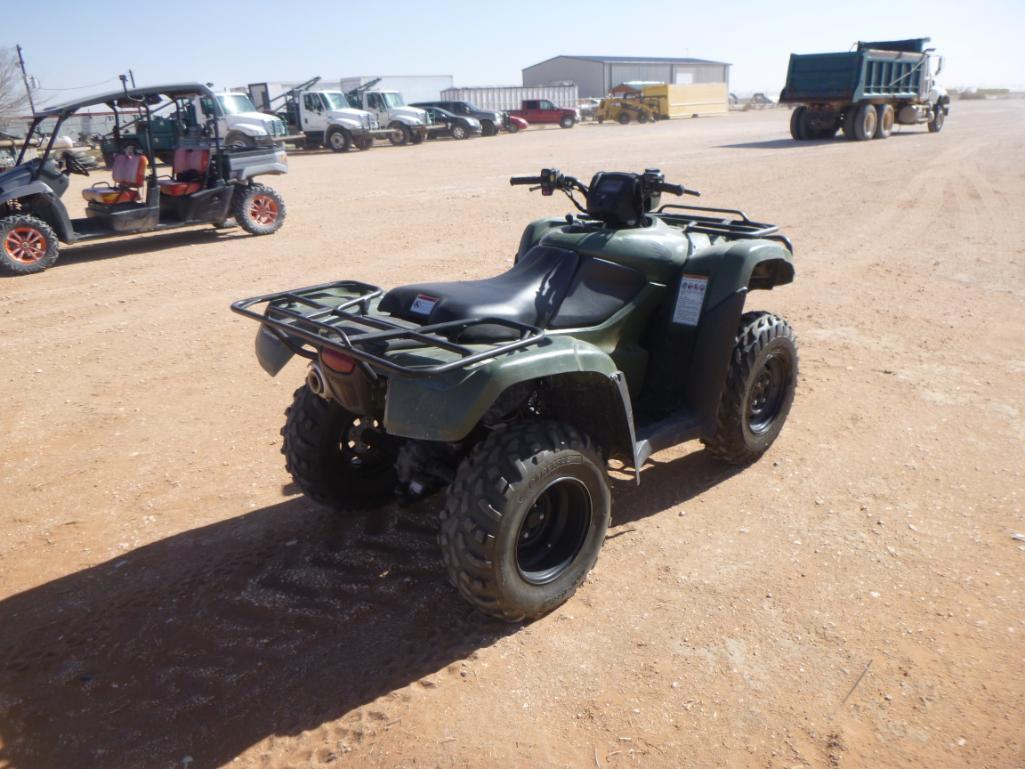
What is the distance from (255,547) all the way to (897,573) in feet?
9.09

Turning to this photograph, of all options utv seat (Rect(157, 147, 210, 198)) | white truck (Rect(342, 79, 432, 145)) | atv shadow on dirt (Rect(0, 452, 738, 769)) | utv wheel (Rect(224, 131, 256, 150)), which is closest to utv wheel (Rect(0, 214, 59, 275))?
utv seat (Rect(157, 147, 210, 198))

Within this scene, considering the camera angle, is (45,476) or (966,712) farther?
(45,476)

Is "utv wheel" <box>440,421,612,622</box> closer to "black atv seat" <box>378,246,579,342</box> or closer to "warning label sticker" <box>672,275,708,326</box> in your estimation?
"black atv seat" <box>378,246,579,342</box>

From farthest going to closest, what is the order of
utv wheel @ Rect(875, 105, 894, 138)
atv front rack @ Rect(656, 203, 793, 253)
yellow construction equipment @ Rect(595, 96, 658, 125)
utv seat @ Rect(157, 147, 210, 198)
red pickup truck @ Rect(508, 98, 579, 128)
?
yellow construction equipment @ Rect(595, 96, 658, 125) < red pickup truck @ Rect(508, 98, 579, 128) < utv wheel @ Rect(875, 105, 894, 138) < utv seat @ Rect(157, 147, 210, 198) < atv front rack @ Rect(656, 203, 793, 253)

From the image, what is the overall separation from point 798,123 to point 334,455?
2377 centimetres

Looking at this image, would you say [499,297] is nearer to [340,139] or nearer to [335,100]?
[340,139]

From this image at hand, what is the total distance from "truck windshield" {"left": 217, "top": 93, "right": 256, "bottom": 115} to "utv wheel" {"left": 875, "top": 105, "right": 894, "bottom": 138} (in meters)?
18.4

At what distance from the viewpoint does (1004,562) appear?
3.43 m

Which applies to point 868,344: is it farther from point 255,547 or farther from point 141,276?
point 141,276

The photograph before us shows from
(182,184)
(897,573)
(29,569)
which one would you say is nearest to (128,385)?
(29,569)

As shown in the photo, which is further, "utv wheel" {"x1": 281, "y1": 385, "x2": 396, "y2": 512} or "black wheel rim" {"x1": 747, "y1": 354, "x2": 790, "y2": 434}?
"black wheel rim" {"x1": 747, "y1": 354, "x2": 790, "y2": 434}

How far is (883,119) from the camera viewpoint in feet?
78.8

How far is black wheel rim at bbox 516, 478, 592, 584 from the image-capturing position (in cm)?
319

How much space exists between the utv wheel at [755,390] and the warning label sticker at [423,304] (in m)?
1.58
